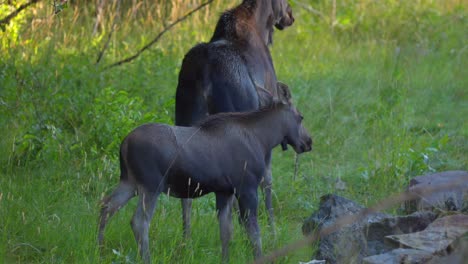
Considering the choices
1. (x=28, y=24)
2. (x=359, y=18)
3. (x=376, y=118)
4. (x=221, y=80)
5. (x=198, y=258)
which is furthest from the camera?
(x=359, y=18)

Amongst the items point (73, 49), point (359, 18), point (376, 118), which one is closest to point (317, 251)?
point (376, 118)

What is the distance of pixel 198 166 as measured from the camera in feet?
17.4

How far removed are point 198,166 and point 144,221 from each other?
1.53 ft

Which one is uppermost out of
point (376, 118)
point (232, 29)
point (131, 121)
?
point (232, 29)

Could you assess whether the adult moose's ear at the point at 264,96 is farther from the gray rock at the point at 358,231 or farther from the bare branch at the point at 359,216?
the bare branch at the point at 359,216

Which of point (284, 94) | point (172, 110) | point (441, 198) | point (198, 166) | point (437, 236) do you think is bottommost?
point (441, 198)

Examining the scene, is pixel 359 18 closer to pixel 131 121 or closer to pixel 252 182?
pixel 131 121

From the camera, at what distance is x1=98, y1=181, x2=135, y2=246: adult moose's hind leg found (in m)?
5.27

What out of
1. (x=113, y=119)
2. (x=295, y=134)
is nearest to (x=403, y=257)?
(x=295, y=134)

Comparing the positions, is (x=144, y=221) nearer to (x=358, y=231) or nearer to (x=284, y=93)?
(x=358, y=231)

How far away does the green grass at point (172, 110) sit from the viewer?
575cm

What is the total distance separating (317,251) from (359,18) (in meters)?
7.50

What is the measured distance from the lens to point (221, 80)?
6.35 metres

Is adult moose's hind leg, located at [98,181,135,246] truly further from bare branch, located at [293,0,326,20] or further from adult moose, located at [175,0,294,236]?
bare branch, located at [293,0,326,20]
